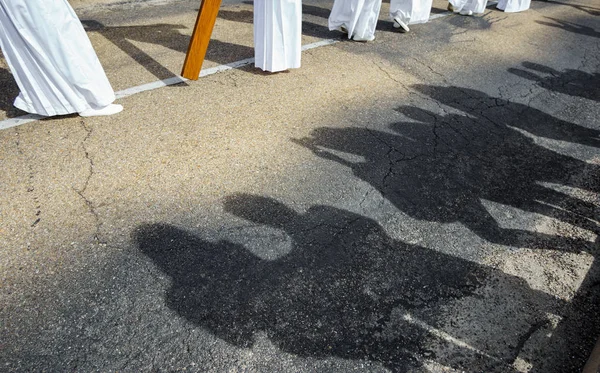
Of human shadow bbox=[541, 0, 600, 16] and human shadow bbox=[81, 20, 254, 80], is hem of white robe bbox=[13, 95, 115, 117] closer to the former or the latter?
human shadow bbox=[81, 20, 254, 80]

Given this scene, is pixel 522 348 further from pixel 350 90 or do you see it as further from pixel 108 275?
pixel 350 90

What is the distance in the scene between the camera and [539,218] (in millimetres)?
3592

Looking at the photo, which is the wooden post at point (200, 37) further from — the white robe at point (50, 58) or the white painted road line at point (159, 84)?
the white robe at point (50, 58)

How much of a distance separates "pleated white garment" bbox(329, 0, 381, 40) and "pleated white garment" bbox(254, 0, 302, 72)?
1.73 m

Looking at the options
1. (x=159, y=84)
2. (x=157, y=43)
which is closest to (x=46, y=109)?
(x=159, y=84)

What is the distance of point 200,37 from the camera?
4828mm

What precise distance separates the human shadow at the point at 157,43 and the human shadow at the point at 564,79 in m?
4.26

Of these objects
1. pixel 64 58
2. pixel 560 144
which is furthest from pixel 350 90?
pixel 64 58

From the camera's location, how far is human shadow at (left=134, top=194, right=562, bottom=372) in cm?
242

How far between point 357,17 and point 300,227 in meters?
4.48

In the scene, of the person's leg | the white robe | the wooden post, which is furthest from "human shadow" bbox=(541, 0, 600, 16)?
the white robe

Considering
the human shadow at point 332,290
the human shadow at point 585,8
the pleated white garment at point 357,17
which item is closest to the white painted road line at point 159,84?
the pleated white garment at point 357,17

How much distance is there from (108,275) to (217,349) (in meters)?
0.90

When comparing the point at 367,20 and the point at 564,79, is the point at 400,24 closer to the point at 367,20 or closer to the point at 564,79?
the point at 367,20
